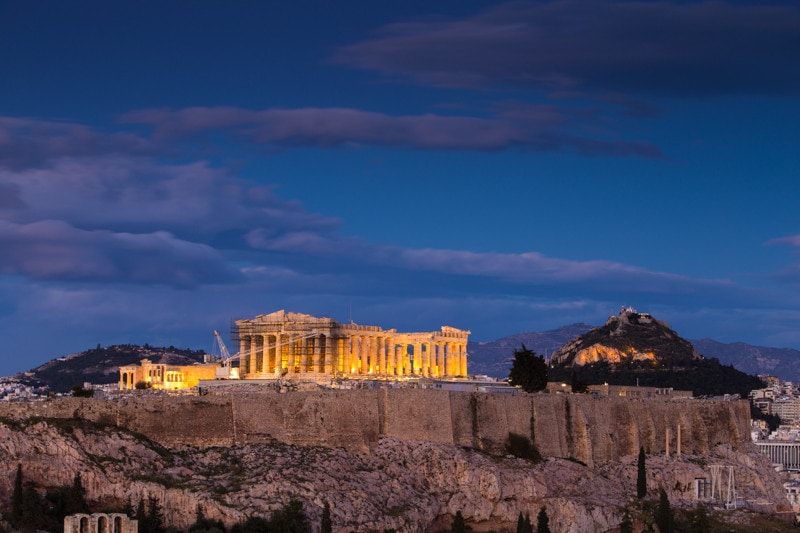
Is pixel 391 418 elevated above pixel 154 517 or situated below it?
above

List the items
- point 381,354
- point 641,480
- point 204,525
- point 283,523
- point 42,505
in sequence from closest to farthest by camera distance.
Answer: point 42,505, point 204,525, point 283,523, point 641,480, point 381,354

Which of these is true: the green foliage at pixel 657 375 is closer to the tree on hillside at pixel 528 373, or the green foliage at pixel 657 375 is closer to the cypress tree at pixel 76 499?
the tree on hillside at pixel 528 373

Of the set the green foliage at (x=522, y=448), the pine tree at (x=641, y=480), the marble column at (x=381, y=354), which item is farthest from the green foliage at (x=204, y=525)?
the marble column at (x=381, y=354)

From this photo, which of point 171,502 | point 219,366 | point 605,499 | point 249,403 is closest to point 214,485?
Answer: point 171,502

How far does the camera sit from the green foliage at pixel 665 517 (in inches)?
3607

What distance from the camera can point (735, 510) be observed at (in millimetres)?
102312

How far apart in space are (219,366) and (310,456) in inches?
1153

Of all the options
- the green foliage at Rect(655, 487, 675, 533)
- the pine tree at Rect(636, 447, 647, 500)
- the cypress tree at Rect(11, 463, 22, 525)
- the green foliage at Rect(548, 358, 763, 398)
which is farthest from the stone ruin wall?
the green foliage at Rect(548, 358, 763, 398)

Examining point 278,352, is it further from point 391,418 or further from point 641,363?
point 641,363

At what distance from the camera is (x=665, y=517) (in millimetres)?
91750

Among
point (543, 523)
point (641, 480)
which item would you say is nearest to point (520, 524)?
point (543, 523)

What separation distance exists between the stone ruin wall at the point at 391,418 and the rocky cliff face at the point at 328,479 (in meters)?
0.98

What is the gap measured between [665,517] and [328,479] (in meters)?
20.1

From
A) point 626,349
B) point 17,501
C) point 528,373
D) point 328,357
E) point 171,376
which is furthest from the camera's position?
point 626,349
